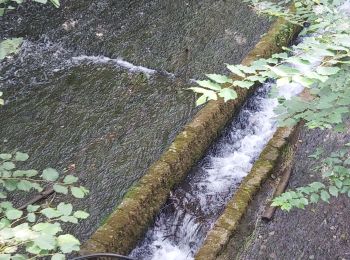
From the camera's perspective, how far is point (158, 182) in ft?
15.4

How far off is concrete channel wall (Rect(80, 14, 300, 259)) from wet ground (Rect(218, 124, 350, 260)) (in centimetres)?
39

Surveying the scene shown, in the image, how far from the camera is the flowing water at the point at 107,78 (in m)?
5.28

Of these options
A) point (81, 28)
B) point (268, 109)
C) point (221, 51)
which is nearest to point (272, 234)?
point (268, 109)

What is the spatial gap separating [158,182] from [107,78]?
103 inches

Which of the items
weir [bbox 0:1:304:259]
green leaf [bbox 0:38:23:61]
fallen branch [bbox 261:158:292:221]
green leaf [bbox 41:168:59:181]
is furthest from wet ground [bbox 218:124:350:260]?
green leaf [bbox 0:38:23:61]

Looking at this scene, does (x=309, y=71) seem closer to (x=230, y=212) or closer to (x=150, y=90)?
(x=230, y=212)

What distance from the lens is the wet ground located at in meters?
4.10

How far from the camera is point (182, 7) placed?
8508 millimetres

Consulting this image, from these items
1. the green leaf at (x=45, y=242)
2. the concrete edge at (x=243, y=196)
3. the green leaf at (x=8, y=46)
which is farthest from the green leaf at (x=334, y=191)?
the green leaf at (x=8, y=46)

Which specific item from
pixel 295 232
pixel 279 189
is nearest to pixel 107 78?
pixel 279 189

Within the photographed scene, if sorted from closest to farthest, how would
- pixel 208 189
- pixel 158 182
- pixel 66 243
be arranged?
pixel 66 243, pixel 158 182, pixel 208 189

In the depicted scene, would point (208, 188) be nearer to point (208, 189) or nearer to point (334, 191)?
point (208, 189)

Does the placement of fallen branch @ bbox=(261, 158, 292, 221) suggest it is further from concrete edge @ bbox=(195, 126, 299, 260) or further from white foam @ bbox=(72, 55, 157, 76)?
white foam @ bbox=(72, 55, 157, 76)

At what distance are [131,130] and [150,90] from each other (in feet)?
3.20
